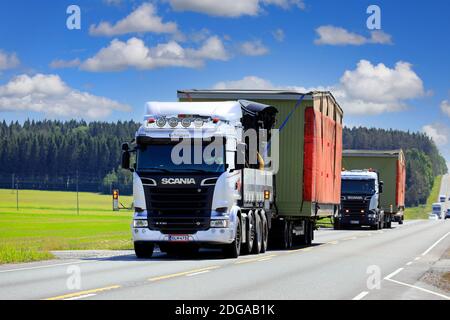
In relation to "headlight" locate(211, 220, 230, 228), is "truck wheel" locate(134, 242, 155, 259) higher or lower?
lower

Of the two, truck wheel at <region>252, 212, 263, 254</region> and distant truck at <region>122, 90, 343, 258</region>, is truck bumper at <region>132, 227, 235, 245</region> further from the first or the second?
truck wheel at <region>252, 212, 263, 254</region>

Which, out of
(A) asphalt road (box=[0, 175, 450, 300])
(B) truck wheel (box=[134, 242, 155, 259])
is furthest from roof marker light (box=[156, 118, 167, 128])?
(A) asphalt road (box=[0, 175, 450, 300])

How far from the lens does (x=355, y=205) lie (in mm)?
57062

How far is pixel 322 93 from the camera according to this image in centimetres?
3177

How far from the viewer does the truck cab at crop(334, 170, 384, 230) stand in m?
55.8

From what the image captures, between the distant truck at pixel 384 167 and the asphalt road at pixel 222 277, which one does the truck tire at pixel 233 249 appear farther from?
the distant truck at pixel 384 167

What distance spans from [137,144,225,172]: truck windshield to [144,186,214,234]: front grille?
1.78 feet

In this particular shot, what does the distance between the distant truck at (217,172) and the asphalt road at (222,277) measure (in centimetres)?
69

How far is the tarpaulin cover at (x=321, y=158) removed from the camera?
30.3 metres

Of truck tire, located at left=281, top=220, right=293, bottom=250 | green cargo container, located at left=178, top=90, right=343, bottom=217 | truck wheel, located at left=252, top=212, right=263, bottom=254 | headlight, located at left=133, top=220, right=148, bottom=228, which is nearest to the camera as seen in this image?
headlight, located at left=133, top=220, right=148, bottom=228

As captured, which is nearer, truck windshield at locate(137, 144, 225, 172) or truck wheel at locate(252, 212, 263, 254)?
truck windshield at locate(137, 144, 225, 172)

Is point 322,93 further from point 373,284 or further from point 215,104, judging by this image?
point 373,284
